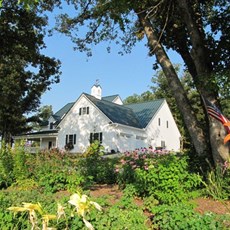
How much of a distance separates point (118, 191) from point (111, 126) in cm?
2144

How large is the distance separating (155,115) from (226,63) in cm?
2328

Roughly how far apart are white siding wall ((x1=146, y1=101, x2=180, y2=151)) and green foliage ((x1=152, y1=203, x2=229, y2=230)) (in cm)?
2760

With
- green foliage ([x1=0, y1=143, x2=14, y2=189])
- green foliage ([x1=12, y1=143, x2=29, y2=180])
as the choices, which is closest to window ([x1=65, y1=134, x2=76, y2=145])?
green foliage ([x1=0, y1=143, x2=14, y2=189])

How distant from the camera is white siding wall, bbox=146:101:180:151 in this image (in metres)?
32.7

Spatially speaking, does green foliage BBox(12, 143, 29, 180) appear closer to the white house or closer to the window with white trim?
the white house

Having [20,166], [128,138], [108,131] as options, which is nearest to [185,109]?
[20,166]

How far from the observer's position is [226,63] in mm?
10133

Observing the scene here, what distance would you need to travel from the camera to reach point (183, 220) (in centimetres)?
409

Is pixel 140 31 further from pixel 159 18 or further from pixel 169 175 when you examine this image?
pixel 169 175

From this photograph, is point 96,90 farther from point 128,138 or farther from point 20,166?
point 20,166

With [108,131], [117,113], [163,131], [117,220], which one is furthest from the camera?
[163,131]

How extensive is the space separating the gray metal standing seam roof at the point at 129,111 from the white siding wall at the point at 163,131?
0.71 meters

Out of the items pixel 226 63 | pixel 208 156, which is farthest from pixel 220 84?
pixel 226 63

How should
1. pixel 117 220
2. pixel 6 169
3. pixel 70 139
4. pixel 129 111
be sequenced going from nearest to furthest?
pixel 117 220
pixel 6 169
pixel 70 139
pixel 129 111
